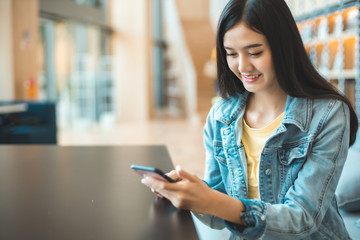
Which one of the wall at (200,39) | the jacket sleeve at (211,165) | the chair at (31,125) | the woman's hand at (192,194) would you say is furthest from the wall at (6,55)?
the woman's hand at (192,194)

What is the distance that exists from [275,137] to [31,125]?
4.75 meters

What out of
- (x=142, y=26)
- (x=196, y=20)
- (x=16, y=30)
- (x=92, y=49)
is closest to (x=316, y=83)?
(x=16, y=30)

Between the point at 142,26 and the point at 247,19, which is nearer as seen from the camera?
the point at 247,19

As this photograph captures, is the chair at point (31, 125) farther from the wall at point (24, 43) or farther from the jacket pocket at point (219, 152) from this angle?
the jacket pocket at point (219, 152)

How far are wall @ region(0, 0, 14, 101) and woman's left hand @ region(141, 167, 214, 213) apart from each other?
6.06 meters

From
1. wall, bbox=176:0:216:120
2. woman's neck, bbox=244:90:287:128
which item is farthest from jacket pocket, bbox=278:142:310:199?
wall, bbox=176:0:216:120

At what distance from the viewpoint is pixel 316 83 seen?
101 cm

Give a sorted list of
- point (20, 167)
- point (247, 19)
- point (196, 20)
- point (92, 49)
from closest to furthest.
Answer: point (247, 19) → point (20, 167) → point (92, 49) → point (196, 20)

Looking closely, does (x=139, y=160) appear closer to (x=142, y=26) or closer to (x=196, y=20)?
(x=142, y=26)

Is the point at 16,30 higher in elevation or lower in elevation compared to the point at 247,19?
higher

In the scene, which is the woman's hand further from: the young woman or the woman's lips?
the woman's lips

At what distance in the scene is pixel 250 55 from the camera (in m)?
0.96

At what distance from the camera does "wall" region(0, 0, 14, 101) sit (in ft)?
20.2

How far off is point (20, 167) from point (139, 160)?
1.22 ft
